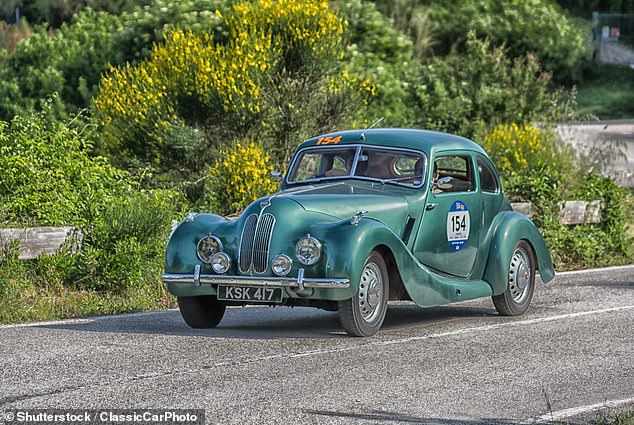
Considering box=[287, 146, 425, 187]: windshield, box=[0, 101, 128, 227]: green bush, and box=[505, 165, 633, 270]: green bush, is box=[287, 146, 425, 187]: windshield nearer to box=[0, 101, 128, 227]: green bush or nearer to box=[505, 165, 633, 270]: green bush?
box=[0, 101, 128, 227]: green bush

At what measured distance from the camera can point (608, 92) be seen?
1976 inches

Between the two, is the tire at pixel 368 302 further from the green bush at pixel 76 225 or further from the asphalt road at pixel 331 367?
the green bush at pixel 76 225

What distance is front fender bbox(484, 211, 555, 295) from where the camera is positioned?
441 inches

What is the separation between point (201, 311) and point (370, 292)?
156 centimetres

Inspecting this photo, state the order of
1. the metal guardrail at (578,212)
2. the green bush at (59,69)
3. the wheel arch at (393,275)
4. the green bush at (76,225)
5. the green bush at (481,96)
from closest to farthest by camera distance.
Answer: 1. the wheel arch at (393,275)
2. the green bush at (76,225)
3. the metal guardrail at (578,212)
4. the green bush at (481,96)
5. the green bush at (59,69)

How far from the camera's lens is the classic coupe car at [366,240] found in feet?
30.8

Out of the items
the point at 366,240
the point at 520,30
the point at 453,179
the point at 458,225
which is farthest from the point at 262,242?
the point at 520,30

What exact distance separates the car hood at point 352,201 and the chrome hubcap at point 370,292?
1.71ft

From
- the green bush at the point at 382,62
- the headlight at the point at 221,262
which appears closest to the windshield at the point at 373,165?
the headlight at the point at 221,262

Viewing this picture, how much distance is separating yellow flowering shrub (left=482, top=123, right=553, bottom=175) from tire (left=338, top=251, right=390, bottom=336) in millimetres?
8983

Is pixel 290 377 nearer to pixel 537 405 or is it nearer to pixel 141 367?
pixel 141 367

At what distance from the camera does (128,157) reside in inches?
705

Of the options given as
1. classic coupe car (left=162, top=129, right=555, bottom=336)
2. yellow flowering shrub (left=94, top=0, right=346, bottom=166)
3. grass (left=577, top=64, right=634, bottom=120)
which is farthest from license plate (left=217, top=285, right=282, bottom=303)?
grass (left=577, top=64, right=634, bottom=120)

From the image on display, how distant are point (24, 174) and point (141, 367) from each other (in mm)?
6381
